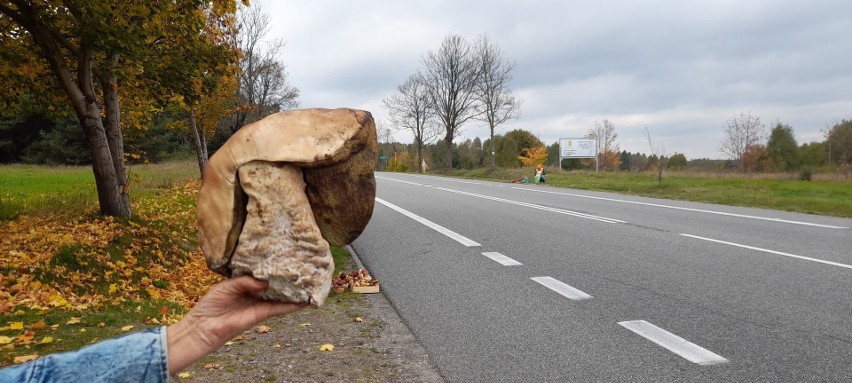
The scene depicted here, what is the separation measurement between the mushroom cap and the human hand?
0.35 feet

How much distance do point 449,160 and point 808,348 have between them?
48813mm

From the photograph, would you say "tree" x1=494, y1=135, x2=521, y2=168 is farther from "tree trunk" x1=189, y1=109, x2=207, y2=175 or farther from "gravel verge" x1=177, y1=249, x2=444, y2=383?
"gravel verge" x1=177, y1=249, x2=444, y2=383

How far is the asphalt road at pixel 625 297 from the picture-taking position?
4.08 metres

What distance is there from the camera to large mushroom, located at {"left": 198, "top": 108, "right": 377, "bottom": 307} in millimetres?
1591

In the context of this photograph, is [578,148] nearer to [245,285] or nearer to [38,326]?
[38,326]

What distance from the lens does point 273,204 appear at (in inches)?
63.2

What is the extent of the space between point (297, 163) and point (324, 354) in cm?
299

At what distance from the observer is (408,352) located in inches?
173

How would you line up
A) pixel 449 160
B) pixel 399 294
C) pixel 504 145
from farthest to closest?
pixel 504 145
pixel 449 160
pixel 399 294

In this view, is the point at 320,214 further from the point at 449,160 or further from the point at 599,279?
the point at 449,160

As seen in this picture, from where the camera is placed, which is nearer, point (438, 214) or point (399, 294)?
point (399, 294)

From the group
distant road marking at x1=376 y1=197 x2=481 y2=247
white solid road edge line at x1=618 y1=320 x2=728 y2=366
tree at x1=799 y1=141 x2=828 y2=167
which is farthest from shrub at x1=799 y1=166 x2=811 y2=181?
white solid road edge line at x1=618 y1=320 x2=728 y2=366

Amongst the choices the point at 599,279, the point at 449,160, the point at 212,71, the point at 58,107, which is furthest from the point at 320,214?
the point at 449,160

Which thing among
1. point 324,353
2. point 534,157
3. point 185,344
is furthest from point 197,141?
point 534,157
